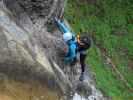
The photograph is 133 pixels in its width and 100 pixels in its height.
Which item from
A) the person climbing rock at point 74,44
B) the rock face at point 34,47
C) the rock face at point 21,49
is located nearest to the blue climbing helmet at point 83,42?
the person climbing rock at point 74,44

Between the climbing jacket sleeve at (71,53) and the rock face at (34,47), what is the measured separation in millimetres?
206

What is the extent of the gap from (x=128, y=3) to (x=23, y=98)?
1736 centimetres

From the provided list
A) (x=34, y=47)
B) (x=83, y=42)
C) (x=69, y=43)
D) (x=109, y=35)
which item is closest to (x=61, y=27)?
(x=69, y=43)

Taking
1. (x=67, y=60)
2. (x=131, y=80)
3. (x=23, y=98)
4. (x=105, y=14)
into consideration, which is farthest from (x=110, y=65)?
(x=23, y=98)

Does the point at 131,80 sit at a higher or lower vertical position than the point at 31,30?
lower

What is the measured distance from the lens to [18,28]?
37.9 feet

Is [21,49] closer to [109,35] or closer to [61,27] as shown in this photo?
[61,27]

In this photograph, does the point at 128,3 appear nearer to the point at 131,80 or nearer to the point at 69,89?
the point at 131,80

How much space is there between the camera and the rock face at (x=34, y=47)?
10672mm

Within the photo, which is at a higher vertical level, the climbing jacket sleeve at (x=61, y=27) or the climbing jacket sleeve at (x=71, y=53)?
the climbing jacket sleeve at (x=61, y=27)

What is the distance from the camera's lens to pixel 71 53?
13.2 meters

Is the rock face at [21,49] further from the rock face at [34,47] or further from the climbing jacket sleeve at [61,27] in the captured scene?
the climbing jacket sleeve at [61,27]

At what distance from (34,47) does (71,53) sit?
1901 millimetres

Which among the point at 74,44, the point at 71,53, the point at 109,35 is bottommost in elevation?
the point at 109,35
